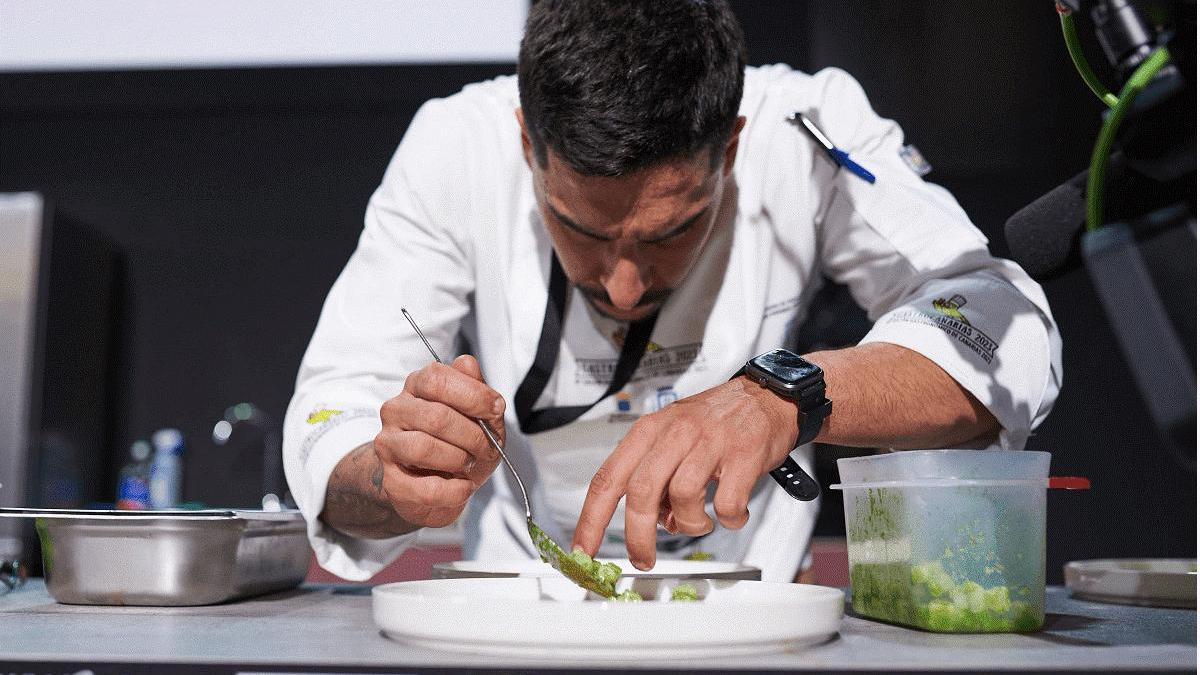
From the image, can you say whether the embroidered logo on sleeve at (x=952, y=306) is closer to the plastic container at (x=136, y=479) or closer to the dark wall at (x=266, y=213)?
the dark wall at (x=266, y=213)

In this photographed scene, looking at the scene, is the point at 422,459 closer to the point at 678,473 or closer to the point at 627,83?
the point at 678,473

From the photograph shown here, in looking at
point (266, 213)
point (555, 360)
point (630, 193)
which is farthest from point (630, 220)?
point (266, 213)

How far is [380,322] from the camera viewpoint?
1.33 m

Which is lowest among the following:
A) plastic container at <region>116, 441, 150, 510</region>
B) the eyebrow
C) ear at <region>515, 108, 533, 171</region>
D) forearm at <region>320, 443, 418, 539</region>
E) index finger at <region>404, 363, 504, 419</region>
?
plastic container at <region>116, 441, 150, 510</region>

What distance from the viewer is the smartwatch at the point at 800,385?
2.97 feet

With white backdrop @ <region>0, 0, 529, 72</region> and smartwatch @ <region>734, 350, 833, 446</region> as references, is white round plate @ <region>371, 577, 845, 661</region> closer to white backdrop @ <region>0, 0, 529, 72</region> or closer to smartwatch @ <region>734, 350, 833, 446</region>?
smartwatch @ <region>734, 350, 833, 446</region>

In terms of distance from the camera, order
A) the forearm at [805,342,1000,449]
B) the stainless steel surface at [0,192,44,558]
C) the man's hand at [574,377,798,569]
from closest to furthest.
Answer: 1. the man's hand at [574,377,798,569]
2. the forearm at [805,342,1000,449]
3. the stainless steel surface at [0,192,44,558]

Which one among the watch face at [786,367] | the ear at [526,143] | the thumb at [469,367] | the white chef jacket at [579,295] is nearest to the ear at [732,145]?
the white chef jacket at [579,295]

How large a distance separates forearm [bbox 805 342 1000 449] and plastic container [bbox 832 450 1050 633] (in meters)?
0.21

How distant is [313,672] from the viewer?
1.83ft

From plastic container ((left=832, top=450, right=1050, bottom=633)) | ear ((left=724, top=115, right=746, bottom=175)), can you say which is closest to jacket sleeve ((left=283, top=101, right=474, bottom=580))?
ear ((left=724, top=115, right=746, bottom=175))

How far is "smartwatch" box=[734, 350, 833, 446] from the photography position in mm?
905

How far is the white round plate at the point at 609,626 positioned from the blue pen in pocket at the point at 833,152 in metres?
0.75

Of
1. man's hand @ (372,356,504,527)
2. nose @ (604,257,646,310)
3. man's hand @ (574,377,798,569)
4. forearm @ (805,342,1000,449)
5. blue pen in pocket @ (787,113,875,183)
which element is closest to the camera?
man's hand @ (574,377,798,569)
